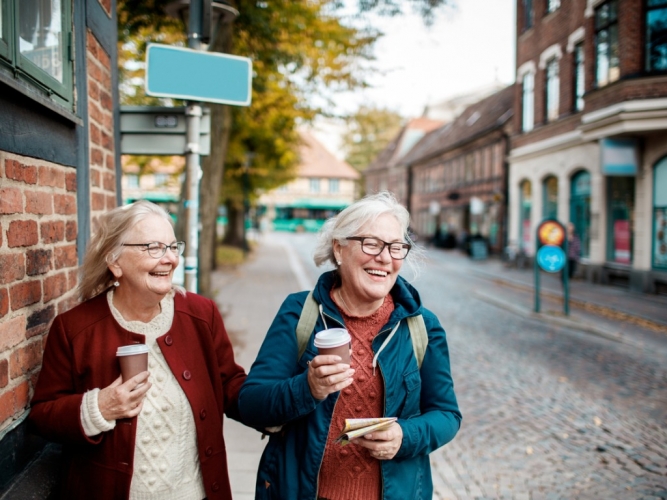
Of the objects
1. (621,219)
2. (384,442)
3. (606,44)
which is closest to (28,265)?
(384,442)

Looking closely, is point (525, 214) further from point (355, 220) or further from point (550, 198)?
point (355, 220)

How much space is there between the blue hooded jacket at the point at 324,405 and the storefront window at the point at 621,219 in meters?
14.9

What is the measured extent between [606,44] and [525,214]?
826cm

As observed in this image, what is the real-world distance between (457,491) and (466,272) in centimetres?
1670

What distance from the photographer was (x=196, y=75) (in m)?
3.56

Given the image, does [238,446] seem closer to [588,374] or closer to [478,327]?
[588,374]

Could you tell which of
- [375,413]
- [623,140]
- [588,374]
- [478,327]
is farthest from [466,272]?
[375,413]

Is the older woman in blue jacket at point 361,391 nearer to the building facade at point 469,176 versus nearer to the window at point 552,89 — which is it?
the window at point 552,89

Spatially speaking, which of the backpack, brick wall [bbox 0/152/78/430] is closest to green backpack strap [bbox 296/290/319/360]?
the backpack

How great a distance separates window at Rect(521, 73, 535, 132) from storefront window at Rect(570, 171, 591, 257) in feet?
12.9

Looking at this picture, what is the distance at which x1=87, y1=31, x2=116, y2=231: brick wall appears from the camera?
2.86 metres

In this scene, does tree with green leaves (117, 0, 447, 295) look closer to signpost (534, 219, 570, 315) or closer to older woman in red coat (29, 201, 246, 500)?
older woman in red coat (29, 201, 246, 500)

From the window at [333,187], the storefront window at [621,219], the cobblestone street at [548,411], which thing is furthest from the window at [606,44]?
the window at [333,187]

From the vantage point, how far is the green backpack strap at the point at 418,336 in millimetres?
2010
